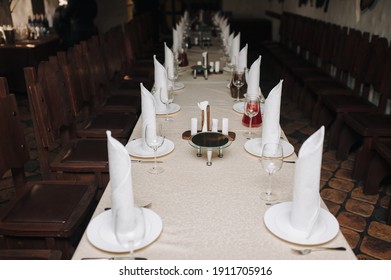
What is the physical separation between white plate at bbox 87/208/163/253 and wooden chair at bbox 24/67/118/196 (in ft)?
3.44

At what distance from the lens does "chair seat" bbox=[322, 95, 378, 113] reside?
150 inches

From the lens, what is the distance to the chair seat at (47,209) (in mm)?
1893

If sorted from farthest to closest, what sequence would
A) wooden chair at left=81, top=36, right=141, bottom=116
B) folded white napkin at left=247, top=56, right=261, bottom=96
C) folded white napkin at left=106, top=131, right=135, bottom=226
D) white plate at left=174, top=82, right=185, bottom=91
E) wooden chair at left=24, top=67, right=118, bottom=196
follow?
wooden chair at left=81, top=36, right=141, bottom=116 < white plate at left=174, top=82, right=185, bottom=91 < folded white napkin at left=247, top=56, right=261, bottom=96 < wooden chair at left=24, top=67, right=118, bottom=196 < folded white napkin at left=106, top=131, right=135, bottom=226

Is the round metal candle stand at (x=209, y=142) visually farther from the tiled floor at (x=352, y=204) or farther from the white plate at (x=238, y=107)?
the tiled floor at (x=352, y=204)

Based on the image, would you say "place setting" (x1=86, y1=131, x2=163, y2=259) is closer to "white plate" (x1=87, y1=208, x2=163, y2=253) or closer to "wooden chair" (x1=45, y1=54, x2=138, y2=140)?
"white plate" (x1=87, y1=208, x2=163, y2=253)

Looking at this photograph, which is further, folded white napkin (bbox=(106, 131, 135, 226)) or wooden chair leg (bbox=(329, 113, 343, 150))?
wooden chair leg (bbox=(329, 113, 343, 150))

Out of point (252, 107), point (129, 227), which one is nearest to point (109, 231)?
point (129, 227)

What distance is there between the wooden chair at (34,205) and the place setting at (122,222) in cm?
52

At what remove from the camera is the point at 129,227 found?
1.35 m

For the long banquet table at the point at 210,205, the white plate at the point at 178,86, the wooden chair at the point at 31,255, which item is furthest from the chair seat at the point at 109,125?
the wooden chair at the point at 31,255

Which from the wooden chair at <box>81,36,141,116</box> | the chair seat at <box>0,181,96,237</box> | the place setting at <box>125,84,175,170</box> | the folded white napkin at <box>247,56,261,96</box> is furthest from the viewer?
the wooden chair at <box>81,36,141,116</box>

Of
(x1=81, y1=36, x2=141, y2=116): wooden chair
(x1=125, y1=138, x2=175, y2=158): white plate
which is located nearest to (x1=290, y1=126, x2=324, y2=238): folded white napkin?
(x1=125, y1=138, x2=175, y2=158): white plate

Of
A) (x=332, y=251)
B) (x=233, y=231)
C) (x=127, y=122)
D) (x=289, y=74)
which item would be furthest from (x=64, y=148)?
(x=289, y=74)

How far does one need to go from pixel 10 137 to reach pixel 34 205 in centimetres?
42
